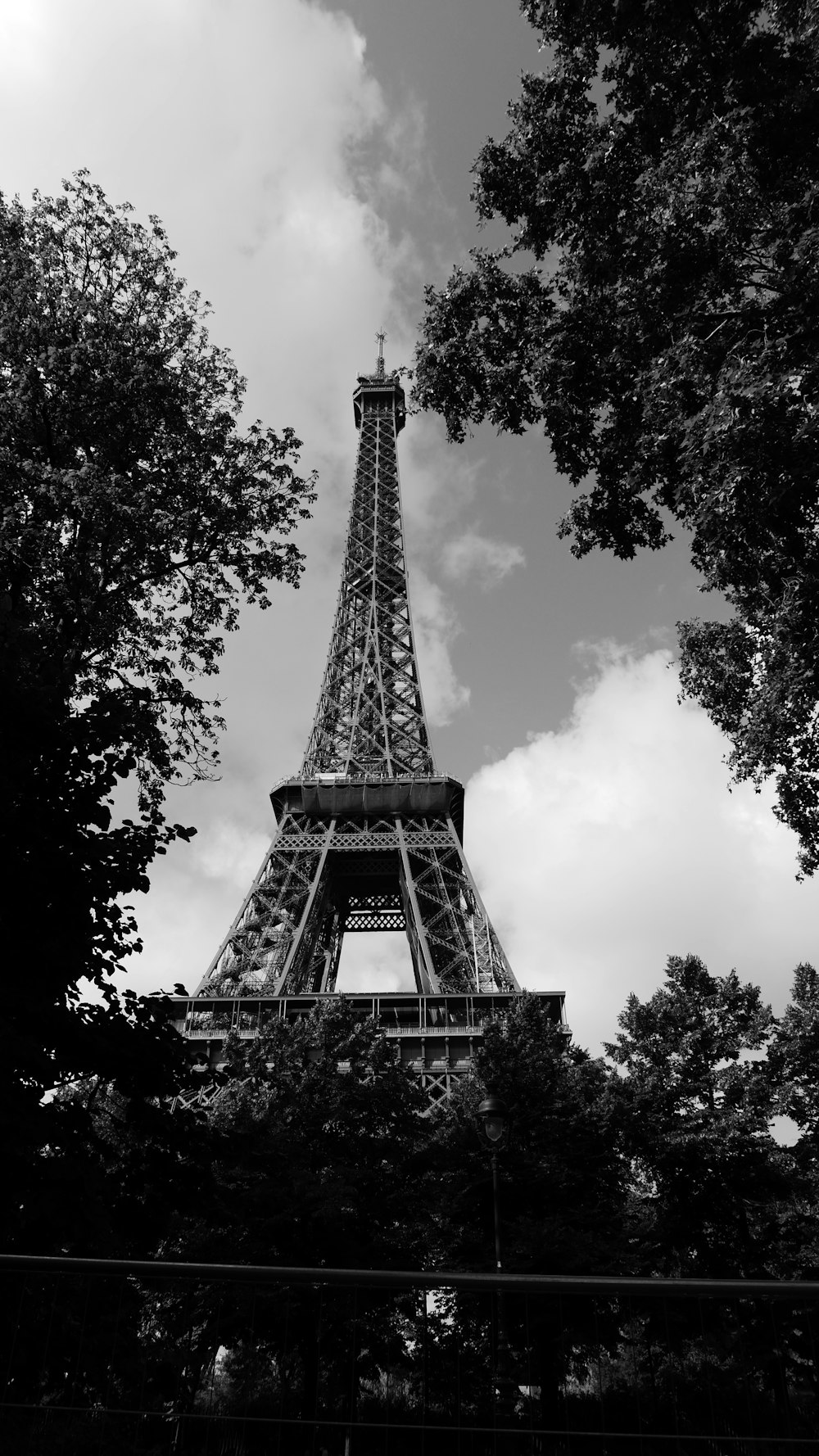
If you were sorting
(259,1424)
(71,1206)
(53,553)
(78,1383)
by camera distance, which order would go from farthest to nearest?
(53,553), (71,1206), (78,1383), (259,1424)

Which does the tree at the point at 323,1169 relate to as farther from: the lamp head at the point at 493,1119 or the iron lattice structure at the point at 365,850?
the iron lattice structure at the point at 365,850

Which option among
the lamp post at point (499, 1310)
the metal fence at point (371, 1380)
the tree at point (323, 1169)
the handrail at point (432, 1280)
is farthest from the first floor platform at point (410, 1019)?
the handrail at point (432, 1280)

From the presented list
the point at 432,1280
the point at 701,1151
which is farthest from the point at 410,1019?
the point at 432,1280

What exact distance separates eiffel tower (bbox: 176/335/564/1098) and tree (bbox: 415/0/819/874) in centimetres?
2136

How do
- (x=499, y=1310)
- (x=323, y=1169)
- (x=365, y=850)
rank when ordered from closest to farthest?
Result: 1. (x=499, y=1310)
2. (x=323, y=1169)
3. (x=365, y=850)

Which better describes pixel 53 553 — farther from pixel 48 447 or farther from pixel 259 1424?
pixel 259 1424

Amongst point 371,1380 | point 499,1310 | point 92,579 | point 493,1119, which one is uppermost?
point 92,579

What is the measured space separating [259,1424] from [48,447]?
13.0 metres

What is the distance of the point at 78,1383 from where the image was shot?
658cm

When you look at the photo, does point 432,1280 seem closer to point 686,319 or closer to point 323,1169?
point 686,319

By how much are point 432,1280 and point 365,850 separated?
4273 centimetres

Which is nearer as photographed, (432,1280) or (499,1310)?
(432,1280)

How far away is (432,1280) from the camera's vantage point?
6055 mm

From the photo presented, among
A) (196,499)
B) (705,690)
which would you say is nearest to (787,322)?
(705,690)
